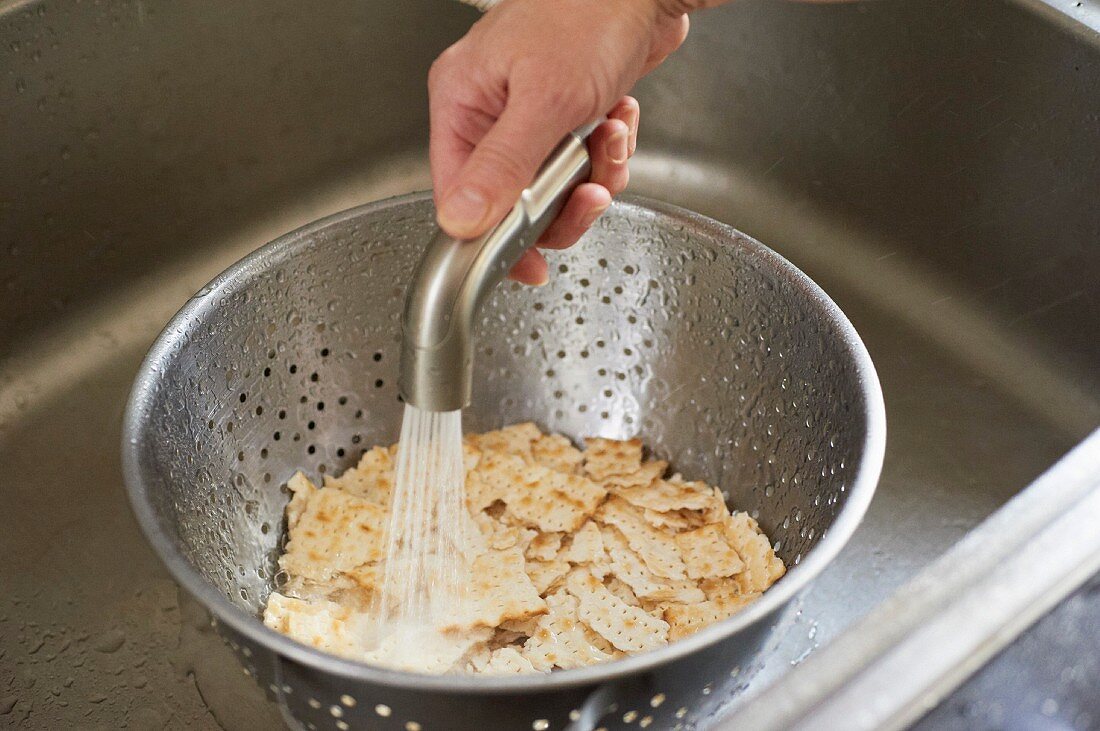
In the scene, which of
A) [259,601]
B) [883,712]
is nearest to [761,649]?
[883,712]

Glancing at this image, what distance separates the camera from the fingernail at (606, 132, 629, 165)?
692 mm

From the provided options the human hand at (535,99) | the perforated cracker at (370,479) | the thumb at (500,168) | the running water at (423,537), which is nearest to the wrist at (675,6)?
the human hand at (535,99)

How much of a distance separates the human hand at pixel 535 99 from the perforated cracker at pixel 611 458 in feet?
0.56

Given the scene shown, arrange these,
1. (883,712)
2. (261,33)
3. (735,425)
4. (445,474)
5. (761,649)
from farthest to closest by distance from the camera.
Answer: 1. (261,33)
2. (735,425)
3. (445,474)
4. (761,649)
5. (883,712)

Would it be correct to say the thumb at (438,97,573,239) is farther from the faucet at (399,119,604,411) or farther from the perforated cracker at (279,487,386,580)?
the perforated cracker at (279,487,386,580)

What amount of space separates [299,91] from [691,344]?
44cm

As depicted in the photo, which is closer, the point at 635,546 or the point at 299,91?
the point at 635,546

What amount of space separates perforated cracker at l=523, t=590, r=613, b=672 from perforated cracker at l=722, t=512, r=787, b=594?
11cm

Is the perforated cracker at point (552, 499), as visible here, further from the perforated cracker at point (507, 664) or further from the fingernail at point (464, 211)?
the fingernail at point (464, 211)

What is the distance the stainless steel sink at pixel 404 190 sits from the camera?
0.81 meters

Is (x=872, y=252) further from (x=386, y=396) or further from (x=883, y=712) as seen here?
(x=883, y=712)

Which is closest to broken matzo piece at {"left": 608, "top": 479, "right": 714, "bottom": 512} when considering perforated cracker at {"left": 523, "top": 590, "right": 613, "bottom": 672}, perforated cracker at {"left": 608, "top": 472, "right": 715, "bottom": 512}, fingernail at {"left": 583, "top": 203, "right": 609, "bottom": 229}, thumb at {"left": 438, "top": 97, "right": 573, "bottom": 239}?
perforated cracker at {"left": 608, "top": 472, "right": 715, "bottom": 512}

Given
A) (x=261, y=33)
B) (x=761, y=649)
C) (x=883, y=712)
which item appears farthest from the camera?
(x=261, y=33)

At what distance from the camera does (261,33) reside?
0.95m
